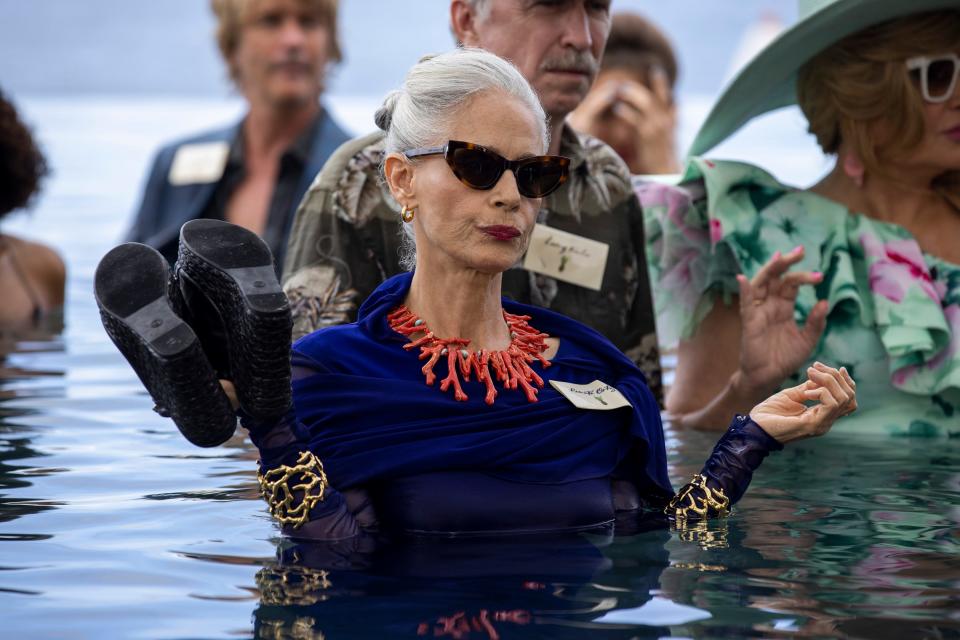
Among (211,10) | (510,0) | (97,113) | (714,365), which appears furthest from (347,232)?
(97,113)

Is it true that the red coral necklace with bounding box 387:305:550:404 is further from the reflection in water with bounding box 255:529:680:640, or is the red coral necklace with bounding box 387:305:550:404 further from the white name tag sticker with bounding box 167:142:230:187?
the white name tag sticker with bounding box 167:142:230:187

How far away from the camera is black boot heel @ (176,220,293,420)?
3.52 m

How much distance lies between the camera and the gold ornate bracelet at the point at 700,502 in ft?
13.8

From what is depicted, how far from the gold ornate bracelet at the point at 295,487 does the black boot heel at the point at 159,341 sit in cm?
18

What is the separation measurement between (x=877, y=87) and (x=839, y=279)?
0.64m

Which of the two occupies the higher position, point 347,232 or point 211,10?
point 211,10

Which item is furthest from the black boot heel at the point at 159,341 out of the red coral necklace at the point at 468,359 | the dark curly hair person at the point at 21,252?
the dark curly hair person at the point at 21,252

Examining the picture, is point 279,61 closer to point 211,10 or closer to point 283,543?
point 211,10

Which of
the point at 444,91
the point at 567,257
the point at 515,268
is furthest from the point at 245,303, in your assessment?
the point at 567,257

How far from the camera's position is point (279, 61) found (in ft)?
33.4

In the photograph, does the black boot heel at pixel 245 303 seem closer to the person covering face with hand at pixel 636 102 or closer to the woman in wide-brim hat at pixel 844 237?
the woman in wide-brim hat at pixel 844 237

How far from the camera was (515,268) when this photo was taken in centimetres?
570

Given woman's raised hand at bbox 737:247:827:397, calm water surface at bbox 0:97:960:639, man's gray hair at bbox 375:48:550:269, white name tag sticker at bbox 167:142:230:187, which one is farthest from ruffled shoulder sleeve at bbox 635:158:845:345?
white name tag sticker at bbox 167:142:230:187

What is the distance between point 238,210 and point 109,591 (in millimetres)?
6073
